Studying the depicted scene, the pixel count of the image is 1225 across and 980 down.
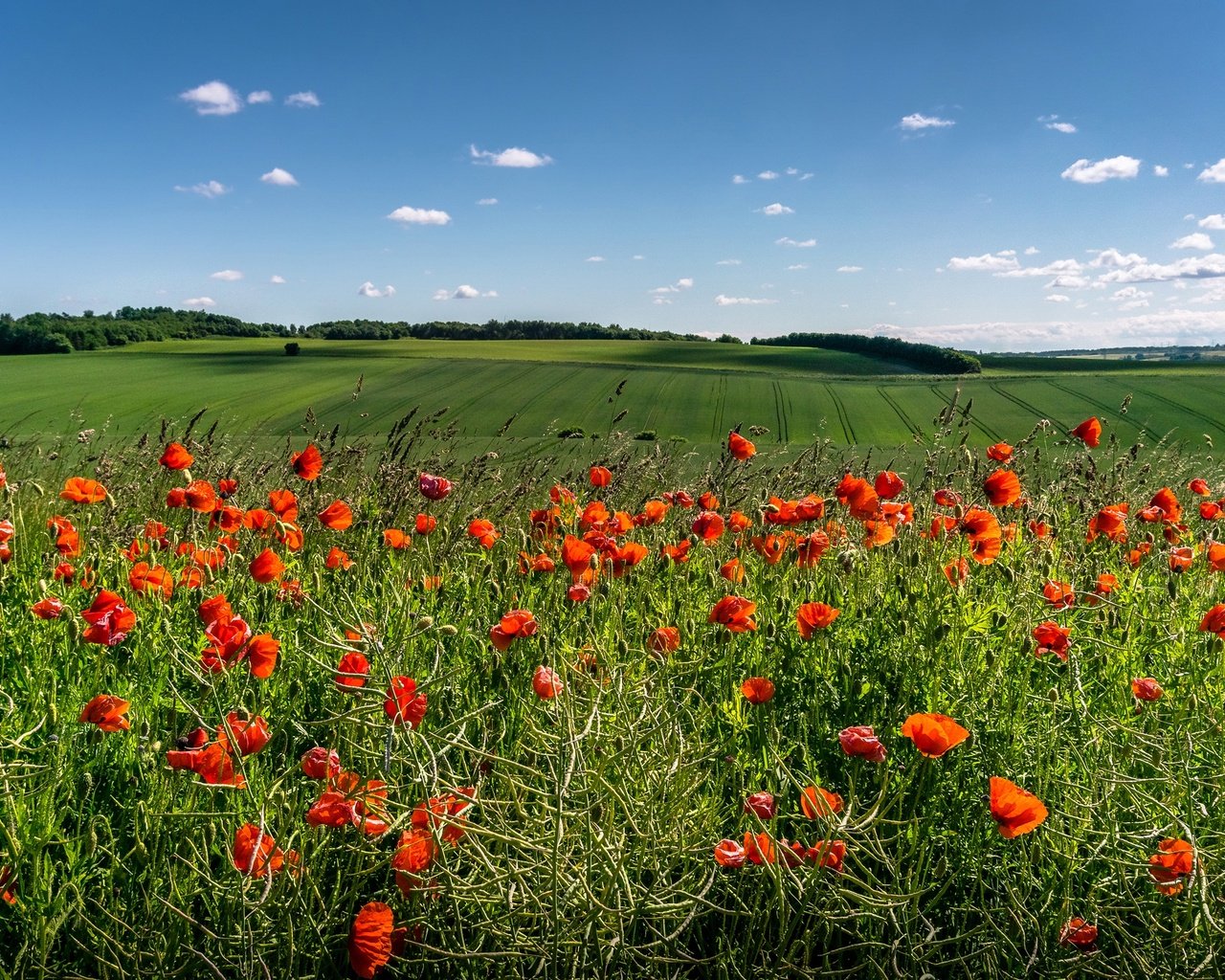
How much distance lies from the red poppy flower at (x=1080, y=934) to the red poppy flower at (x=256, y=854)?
1.55 metres

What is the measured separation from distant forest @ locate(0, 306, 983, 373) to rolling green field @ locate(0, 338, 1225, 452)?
5.79 meters

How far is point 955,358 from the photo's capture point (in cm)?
4844

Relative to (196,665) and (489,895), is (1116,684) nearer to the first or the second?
(489,895)

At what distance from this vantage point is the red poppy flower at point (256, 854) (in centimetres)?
153

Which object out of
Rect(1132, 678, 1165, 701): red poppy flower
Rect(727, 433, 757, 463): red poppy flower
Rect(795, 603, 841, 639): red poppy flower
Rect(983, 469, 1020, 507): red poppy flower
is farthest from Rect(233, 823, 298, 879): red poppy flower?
Rect(727, 433, 757, 463): red poppy flower

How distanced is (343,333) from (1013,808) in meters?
62.3

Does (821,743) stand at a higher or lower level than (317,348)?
lower

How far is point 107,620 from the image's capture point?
208 centimetres

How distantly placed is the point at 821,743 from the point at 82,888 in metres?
1.87

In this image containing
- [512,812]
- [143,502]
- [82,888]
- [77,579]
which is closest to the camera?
[82,888]

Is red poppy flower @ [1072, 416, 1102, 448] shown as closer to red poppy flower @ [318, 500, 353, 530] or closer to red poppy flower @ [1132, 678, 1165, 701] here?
red poppy flower @ [1132, 678, 1165, 701]

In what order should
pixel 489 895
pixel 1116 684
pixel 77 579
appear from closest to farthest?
1. pixel 489 895
2. pixel 1116 684
3. pixel 77 579

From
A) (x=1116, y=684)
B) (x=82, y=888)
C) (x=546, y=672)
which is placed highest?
(x=546, y=672)

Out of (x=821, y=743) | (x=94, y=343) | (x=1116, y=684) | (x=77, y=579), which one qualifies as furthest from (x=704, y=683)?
(x=94, y=343)
